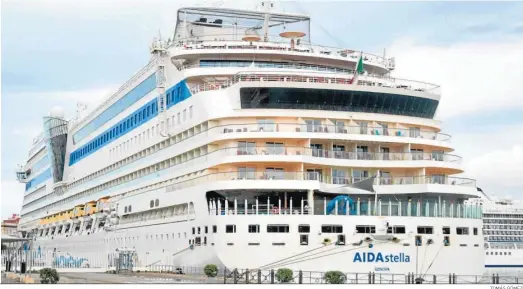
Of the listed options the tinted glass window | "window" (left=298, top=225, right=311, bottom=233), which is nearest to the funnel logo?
"window" (left=298, top=225, right=311, bottom=233)

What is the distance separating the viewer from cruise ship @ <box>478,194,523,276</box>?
411 feet

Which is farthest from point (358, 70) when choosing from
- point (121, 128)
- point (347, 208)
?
point (121, 128)

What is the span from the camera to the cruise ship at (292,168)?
38031 mm

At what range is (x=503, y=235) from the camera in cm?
13088

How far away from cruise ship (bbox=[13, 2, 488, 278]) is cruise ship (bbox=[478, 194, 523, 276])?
79573 mm

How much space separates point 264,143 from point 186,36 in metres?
15.6

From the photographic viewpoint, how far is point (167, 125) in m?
48.9

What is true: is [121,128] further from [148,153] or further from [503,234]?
[503,234]

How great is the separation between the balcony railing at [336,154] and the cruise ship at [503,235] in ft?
278

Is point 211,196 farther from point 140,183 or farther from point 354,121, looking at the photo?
point 140,183

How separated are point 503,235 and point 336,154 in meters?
96.3

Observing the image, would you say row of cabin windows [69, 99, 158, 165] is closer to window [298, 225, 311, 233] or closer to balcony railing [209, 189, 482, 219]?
balcony railing [209, 189, 482, 219]

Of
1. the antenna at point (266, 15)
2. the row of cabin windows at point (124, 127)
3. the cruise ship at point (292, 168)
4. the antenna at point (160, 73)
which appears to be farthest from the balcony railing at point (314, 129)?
the antenna at point (266, 15)
